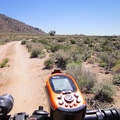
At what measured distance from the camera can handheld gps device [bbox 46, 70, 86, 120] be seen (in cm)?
196

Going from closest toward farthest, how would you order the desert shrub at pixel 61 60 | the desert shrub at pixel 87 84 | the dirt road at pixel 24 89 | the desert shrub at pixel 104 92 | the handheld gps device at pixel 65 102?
the handheld gps device at pixel 65 102
the desert shrub at pixel 104 92
the dirt road at pixel 24 89
the desert shrub at pixel 87 84
the desert shrub at pixel 61 60

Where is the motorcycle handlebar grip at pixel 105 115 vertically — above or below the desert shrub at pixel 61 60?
above

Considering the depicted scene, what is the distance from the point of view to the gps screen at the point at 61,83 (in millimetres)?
2267

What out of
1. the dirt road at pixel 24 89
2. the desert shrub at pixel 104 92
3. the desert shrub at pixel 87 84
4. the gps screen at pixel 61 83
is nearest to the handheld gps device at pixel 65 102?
the gps screen at pixel 61 83

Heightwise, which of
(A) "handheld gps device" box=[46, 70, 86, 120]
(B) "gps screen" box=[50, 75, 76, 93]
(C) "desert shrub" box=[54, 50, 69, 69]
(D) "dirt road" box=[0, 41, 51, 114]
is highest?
(B) "gps screen" box=[50, 75, 76, 93]

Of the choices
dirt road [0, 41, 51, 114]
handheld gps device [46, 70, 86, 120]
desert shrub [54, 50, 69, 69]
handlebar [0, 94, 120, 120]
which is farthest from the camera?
desert shrub [54, 50, 69, 69]

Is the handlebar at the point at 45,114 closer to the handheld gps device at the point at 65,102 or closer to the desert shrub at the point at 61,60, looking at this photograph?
the handheld gps device at the point at 65,102

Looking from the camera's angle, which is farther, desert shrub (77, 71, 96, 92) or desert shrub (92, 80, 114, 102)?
desert shrub (77, 71, 96, 92)

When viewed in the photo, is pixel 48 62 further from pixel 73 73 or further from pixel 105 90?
pixel 105 90

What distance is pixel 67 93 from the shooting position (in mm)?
2170

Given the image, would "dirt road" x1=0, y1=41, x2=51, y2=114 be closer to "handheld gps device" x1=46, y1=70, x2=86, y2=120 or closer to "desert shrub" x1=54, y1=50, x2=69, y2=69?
"desert shrub" x1=54, y1=50, x2=69, y2=69

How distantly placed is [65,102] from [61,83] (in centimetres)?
41

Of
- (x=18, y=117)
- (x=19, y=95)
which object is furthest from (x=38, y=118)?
(x=19, y=95)

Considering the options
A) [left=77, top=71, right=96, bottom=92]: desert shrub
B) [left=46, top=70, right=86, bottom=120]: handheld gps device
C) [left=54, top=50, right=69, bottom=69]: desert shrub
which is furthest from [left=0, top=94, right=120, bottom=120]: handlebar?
[left=54, top=50, right=69, bottom=69]: desert shrub
